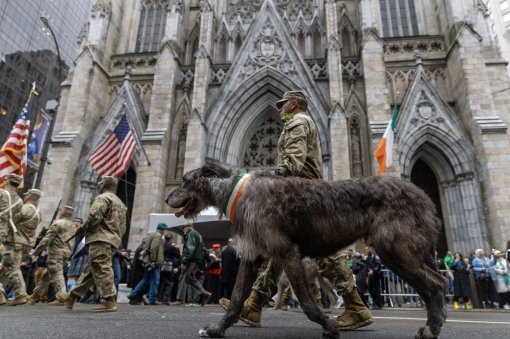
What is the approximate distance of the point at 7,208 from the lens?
6750 millimetres

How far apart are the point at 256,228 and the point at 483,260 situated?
1065 cm

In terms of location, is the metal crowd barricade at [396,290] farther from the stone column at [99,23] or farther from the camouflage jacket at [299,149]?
the stone column at [99,23]

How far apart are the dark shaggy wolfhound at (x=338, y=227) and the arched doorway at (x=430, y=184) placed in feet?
47.4

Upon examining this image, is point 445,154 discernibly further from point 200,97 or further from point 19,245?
point 19,245

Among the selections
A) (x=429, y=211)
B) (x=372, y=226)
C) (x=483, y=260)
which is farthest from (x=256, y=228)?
(x=483, y=260)

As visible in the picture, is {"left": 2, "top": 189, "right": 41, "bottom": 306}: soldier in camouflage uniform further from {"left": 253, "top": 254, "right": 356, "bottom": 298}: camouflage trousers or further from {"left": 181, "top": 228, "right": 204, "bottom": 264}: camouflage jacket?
{"left": 253, "top": 254, "right": 356, "bottom": 298}: camouflage trousers

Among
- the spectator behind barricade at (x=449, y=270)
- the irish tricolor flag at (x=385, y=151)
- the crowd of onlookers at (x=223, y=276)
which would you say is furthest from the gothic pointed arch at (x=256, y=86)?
the spectator behind barricade at (x=449, y=270)

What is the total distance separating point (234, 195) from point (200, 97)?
45.9ft

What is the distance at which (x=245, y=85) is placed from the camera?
17.0m

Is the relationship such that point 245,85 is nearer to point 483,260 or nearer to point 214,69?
point 214,69

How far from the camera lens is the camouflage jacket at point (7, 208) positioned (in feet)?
21.8

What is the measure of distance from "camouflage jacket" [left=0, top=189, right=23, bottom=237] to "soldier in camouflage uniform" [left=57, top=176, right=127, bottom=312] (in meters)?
1.91

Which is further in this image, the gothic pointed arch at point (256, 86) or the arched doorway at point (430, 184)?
the gothic pointed arch at point (256, 86)

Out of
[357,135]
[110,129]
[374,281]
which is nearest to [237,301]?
[374,281]
